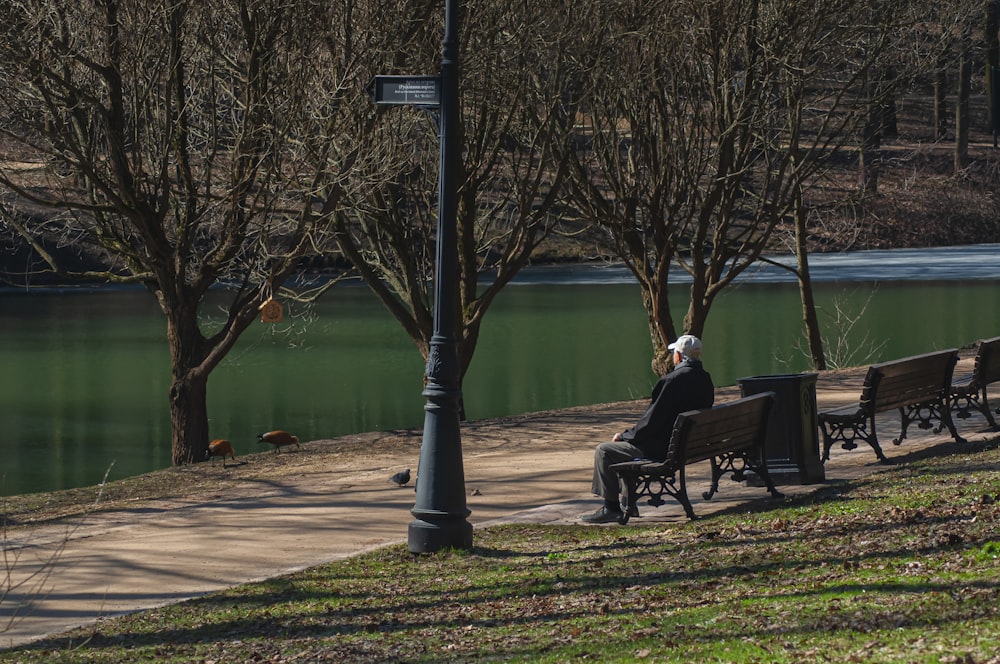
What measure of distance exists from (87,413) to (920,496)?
1817cm

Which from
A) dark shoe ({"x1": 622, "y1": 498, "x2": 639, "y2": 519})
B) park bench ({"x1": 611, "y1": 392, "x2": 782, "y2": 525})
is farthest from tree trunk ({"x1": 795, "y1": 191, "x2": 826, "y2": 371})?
dark shoe ({"x1": 622, "y1": 498, "x2": 639, "y2": 519})

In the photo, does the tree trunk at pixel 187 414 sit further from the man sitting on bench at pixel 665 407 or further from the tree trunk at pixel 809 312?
the tree trunk at pixel 809 312

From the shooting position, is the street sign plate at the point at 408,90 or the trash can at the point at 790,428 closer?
the street sign plate at the point at 408,90

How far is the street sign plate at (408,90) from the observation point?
9.94 metres

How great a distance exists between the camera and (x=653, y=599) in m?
7.76

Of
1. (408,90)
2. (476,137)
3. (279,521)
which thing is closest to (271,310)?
(476,137)

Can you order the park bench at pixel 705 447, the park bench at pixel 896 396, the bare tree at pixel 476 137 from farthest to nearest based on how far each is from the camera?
1. the bare tree at pixel 476 137
2. the park bench at pixel 896 396
3. the park bench at pixel 705 447

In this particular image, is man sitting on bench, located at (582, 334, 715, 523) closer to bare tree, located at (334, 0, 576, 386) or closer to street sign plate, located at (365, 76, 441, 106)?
street sign plate, located at (365, 76, 441, 106)

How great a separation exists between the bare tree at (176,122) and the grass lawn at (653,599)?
799 cm

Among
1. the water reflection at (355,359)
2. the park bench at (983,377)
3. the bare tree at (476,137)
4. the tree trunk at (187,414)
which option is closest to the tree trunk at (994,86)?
the water reflection at (355,359)

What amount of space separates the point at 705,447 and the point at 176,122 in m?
9.14

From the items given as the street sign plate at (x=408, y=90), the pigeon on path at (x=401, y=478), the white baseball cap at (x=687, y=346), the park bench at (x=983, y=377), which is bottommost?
the pigeon on path at (x=401, y=478)

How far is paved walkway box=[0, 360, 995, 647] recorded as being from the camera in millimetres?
9141

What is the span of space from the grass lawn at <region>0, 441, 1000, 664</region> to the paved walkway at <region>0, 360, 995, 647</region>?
52cm
